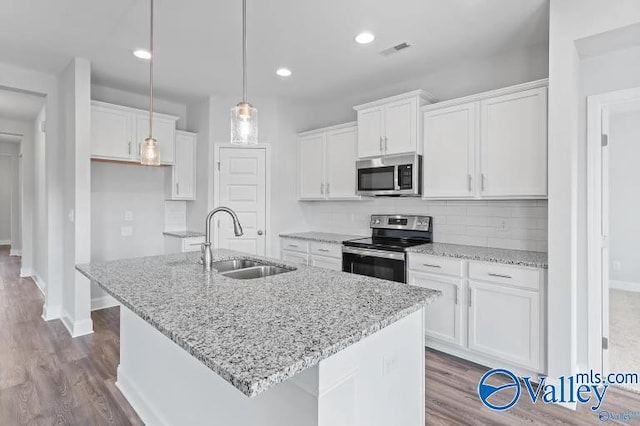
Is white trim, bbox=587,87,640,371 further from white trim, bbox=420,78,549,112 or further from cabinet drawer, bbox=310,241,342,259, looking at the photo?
cabinet drawer, bbox=310,241,342,259

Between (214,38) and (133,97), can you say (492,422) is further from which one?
(133,97)

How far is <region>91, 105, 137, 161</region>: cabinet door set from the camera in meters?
3.69

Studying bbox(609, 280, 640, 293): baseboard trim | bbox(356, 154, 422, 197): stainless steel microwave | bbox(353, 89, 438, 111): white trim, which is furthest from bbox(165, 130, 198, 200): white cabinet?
bbox(609, 280, 640, 293): baseboard trim

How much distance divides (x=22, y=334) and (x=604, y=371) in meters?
5.01

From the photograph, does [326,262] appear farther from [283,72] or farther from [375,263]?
[283,72]

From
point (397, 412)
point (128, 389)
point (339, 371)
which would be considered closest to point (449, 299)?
point (397, 412)

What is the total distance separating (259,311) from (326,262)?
2.56 m

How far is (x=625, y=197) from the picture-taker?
196 inches

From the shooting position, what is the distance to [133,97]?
14.0 ft

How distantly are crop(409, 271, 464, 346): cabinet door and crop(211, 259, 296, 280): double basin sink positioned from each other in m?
1.37

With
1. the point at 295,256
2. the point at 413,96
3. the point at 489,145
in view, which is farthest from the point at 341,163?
the point at 489,145

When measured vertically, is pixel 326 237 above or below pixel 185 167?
below

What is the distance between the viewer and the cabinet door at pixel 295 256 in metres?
4.11

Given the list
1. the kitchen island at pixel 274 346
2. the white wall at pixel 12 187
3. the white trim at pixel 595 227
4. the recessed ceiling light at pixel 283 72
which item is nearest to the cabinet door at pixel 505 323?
the white trim at pixel 595 227
